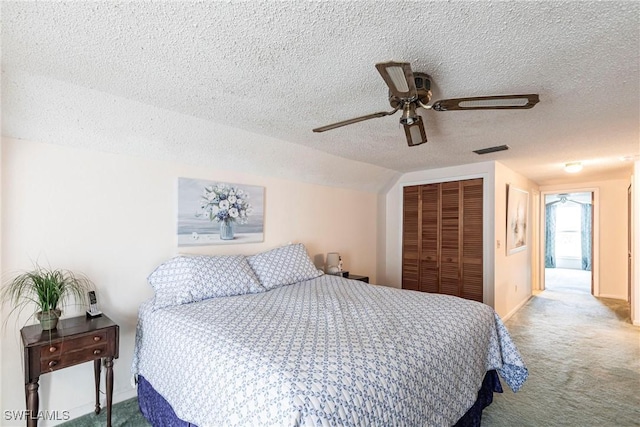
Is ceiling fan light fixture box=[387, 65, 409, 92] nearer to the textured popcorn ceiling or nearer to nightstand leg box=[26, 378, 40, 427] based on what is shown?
the textured popcorn ceiling

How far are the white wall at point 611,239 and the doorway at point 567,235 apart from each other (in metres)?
2.72

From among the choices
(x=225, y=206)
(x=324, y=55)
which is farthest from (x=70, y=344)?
(x=324, y=55)

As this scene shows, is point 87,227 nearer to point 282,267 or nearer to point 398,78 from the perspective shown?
point 282,267

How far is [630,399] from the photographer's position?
2293mm

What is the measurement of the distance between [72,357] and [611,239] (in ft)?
26.2

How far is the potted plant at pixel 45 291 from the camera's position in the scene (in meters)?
1.80

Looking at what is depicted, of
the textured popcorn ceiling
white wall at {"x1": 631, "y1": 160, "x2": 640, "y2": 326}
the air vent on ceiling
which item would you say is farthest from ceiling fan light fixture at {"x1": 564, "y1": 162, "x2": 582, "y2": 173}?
the textured popcorn ceiling

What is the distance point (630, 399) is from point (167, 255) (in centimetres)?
397

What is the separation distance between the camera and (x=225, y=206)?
298 centimetres

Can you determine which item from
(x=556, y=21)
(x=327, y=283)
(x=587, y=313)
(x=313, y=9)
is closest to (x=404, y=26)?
(x=313, y=9)

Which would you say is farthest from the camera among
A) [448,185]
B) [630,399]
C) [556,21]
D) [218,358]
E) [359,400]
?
[448,185]

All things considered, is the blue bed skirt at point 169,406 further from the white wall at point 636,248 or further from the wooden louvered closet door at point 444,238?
the white wall at point 636,248

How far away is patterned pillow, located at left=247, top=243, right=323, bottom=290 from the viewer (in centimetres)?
277

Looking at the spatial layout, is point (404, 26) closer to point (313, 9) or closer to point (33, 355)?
point (313, 9)
